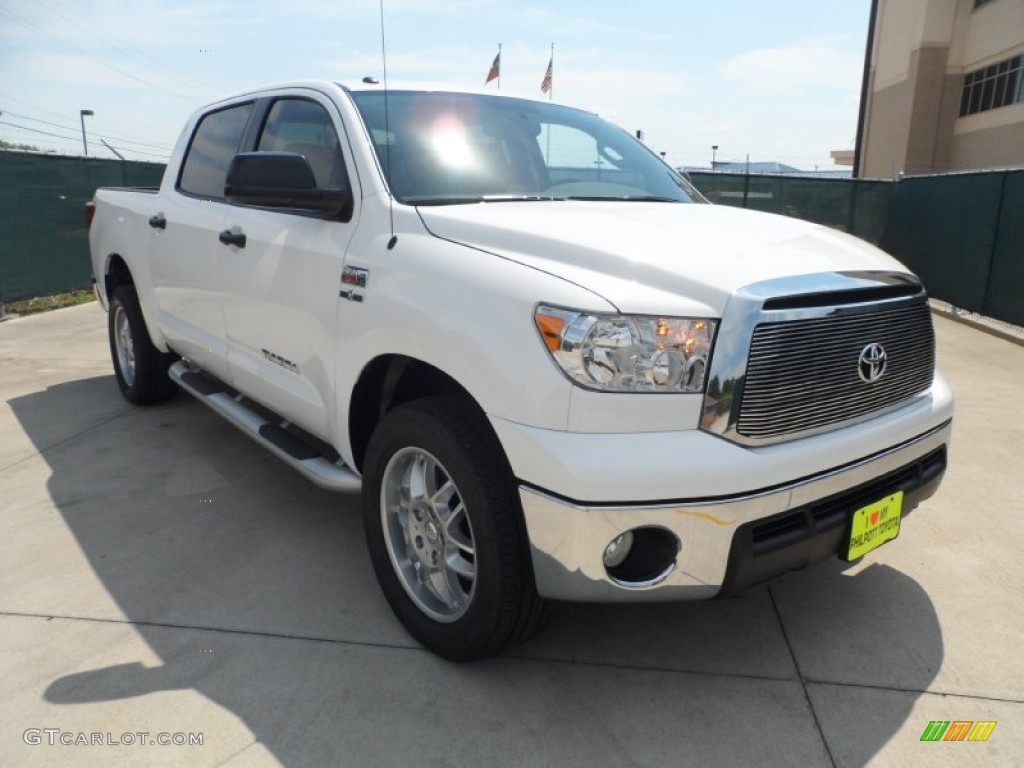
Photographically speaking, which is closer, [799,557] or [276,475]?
[799,557]

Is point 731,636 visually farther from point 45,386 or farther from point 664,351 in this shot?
point 45,386

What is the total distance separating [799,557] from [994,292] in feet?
29.0

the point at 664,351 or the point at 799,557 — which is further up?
the point at 664,351

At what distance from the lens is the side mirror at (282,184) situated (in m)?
2.78

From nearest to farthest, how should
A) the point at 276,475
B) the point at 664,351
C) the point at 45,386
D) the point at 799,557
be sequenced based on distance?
the point at 664,351 < the point at 799,557 < the point at 276,475 < the point at 45,386

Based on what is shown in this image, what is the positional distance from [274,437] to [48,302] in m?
8.43

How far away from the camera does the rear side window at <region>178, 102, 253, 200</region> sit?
13.1 ft

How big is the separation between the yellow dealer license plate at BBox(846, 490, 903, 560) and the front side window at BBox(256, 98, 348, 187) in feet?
7.06

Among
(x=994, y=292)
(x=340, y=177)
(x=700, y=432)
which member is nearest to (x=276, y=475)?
(x=340, y=177)

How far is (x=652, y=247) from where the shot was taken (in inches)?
91.5

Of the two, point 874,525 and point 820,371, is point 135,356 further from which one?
point 874,525

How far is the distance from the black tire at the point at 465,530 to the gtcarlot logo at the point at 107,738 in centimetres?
76

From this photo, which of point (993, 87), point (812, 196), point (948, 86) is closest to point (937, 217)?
point (812, 196)

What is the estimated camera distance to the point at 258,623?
2.81m
